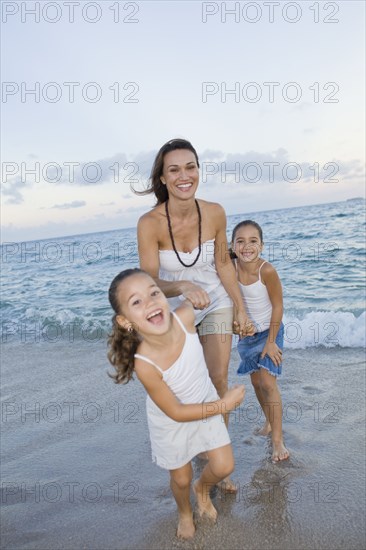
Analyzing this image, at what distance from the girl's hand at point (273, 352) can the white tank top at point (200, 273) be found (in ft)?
1.69

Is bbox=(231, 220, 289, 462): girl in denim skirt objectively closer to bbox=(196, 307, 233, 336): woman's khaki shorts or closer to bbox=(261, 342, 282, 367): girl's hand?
bbox=(261, 342, 282, 367): girl's hand

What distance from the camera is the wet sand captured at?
2584 millimetres

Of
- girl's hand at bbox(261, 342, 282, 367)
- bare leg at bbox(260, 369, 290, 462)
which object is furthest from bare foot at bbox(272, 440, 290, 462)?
girl's hand at bbox(261, 342, 282, 367)

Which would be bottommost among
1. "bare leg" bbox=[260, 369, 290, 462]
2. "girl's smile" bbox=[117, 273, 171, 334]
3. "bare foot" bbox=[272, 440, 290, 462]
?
"bare foot" bbox=[272, 440, 290, 462]

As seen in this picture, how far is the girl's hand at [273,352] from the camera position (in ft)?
11.4

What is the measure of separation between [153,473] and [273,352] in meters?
1.19

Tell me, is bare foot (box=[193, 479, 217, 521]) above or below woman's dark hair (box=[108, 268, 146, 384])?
below

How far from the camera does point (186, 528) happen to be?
2584mm

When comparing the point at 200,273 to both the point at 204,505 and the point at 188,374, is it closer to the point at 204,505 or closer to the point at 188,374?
the point at 188,374

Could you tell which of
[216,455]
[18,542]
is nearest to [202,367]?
[216,455]

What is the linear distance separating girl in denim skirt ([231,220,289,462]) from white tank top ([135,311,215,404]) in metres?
0.97

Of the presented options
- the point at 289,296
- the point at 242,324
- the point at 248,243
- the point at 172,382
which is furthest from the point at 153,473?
the point at 289,296

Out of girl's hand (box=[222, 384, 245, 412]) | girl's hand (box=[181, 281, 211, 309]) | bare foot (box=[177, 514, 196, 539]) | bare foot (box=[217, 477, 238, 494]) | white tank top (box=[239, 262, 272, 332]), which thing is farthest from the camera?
white tank top (box=[239, 262, 272, 332])

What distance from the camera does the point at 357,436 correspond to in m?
3.50
